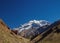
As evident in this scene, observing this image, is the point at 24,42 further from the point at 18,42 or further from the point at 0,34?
the point at 0,34

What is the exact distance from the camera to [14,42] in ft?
166

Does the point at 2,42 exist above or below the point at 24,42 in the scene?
below

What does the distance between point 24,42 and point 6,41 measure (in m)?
10.9

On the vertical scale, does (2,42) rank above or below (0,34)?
below

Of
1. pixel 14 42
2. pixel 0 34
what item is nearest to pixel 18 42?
pixel 14 42

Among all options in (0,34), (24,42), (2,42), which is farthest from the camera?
(24,42)

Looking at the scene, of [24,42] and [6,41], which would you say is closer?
[6,41]

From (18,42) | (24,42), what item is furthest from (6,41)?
(24,42)

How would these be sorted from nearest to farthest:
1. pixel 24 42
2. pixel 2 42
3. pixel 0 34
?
pixel 2 42
pixel 0 34
pixel 24 42

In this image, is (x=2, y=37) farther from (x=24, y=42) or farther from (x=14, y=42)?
(x=24, y=42)

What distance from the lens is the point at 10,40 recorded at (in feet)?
163

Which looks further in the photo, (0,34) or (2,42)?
(0,34)

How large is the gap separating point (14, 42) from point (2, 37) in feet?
12.3

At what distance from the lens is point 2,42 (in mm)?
45594
